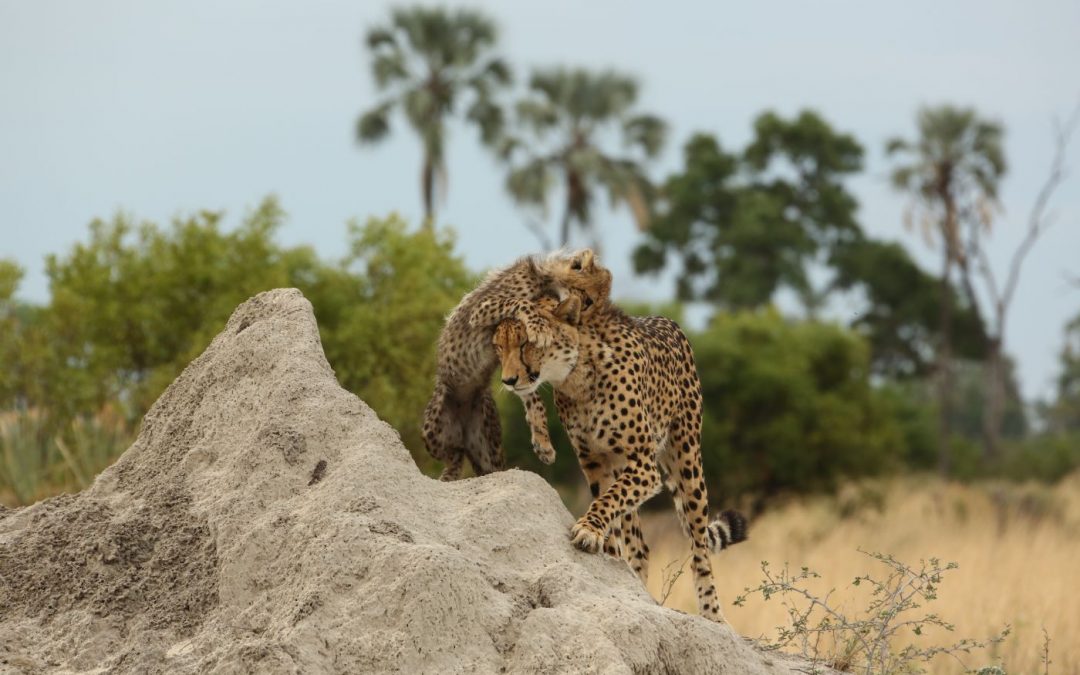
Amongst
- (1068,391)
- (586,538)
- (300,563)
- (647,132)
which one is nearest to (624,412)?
(586,538)

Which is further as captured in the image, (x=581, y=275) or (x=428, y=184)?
(x=428, y=184)

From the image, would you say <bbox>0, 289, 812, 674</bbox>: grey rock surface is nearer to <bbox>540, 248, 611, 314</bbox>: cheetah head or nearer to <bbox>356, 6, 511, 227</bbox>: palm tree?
<bbox>540, 248, 611, 314</bbox>: cheetah head

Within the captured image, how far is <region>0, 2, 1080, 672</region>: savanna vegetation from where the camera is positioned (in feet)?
50.2

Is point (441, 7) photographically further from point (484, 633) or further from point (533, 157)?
point (484, 633)

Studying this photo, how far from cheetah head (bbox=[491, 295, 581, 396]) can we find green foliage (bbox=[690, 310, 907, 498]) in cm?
1800

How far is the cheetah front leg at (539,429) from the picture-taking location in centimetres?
607

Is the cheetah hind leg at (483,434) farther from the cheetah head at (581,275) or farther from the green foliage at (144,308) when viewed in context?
the green foliage at (144,308)

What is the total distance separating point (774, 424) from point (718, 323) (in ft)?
13.2

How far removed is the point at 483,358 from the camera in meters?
6.10

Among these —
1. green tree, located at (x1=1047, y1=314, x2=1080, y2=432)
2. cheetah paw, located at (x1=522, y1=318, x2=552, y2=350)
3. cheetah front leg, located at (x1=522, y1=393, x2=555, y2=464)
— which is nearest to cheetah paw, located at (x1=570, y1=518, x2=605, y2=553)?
cheetah front leg, located at (x1=522, y1=393, x2=555, y2=464)

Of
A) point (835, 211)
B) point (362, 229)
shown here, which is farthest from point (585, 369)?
point (835, 211)

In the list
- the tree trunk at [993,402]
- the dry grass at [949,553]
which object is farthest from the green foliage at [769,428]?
the tree trunk at [993,402]

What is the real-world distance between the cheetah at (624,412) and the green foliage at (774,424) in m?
16.8

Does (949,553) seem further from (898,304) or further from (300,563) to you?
(898,304)
